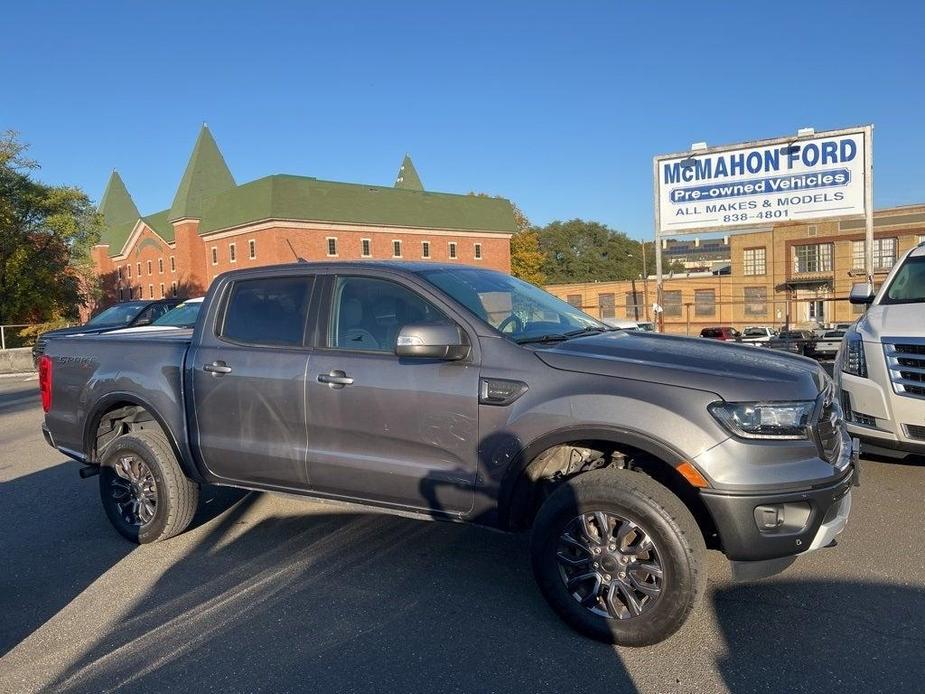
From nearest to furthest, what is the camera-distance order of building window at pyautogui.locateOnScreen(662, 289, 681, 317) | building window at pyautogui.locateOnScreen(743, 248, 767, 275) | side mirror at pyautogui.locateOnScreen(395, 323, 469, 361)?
side mirror at pyautogui.locateOnScreen(395, 323, 469, 361) < building window at pyautogui.locateOnScreen(662, 289, 681, 317) < building window at pyautogui.locateOnScreen(743, 248, 767, 275)

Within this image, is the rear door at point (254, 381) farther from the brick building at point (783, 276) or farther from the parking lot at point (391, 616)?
the brick building at point (783, 276)

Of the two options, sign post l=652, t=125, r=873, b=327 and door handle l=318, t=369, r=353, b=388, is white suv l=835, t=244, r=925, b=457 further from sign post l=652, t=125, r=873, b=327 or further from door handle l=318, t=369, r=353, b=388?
sign post l=652, t=125, r=873, b=327

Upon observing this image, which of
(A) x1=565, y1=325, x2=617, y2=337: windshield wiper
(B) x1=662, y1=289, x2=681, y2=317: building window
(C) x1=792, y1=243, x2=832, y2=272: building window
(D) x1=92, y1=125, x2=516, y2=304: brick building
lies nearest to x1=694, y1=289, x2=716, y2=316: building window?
(B) x1=662, y1=289, x2=681, y2=317: building window

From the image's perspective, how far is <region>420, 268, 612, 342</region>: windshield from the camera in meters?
4.04

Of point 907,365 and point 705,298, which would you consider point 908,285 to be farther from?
point 705,298

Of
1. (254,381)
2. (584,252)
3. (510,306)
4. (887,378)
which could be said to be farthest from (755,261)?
(254,381)

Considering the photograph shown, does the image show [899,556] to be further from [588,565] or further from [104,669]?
[104,669]

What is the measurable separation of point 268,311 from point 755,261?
57486mm

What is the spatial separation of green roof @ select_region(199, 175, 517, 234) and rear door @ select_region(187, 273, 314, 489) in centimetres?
5354

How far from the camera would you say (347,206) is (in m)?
60.2

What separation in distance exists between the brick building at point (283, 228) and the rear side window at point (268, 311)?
5046 centimetres

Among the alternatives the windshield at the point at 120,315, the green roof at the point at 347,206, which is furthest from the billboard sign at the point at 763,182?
the green roof at the point at 347,206

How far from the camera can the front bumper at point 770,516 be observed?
3.21m

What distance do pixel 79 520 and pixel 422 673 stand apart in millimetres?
3775
